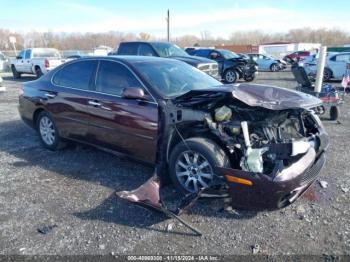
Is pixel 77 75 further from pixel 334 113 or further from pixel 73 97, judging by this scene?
pixel 334 113

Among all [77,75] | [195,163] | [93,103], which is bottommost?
[195,163]

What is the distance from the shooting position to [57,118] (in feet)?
17.5

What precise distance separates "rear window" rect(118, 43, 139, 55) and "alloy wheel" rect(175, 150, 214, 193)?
9039 mm

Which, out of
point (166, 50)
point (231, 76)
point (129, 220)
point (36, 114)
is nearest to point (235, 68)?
point (231, 76)

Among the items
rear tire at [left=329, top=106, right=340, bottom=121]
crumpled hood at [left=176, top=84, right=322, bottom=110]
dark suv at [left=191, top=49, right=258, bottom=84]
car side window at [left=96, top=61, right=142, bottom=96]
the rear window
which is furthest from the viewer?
dark suv at [left=191, top=49, right=258, bottom=84]

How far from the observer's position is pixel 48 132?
568 centimetres

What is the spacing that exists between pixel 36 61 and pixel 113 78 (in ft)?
48.9

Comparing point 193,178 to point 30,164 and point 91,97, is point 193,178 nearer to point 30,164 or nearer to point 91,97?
point 91,97

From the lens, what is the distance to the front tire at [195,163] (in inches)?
137

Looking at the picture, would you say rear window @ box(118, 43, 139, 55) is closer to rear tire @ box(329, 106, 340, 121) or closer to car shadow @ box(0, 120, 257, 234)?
car shadow @ box(0, 120, 257, 234)

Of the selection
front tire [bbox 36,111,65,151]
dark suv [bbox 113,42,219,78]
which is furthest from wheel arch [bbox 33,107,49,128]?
dark suv [bbox 113,42,219,78]

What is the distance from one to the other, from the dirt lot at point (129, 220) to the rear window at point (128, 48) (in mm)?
7956

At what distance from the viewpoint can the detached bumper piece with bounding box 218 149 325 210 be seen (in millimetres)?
3037

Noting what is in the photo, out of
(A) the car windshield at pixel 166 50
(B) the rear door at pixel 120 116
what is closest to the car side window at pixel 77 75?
(B) the rear door at pixel 120 116
